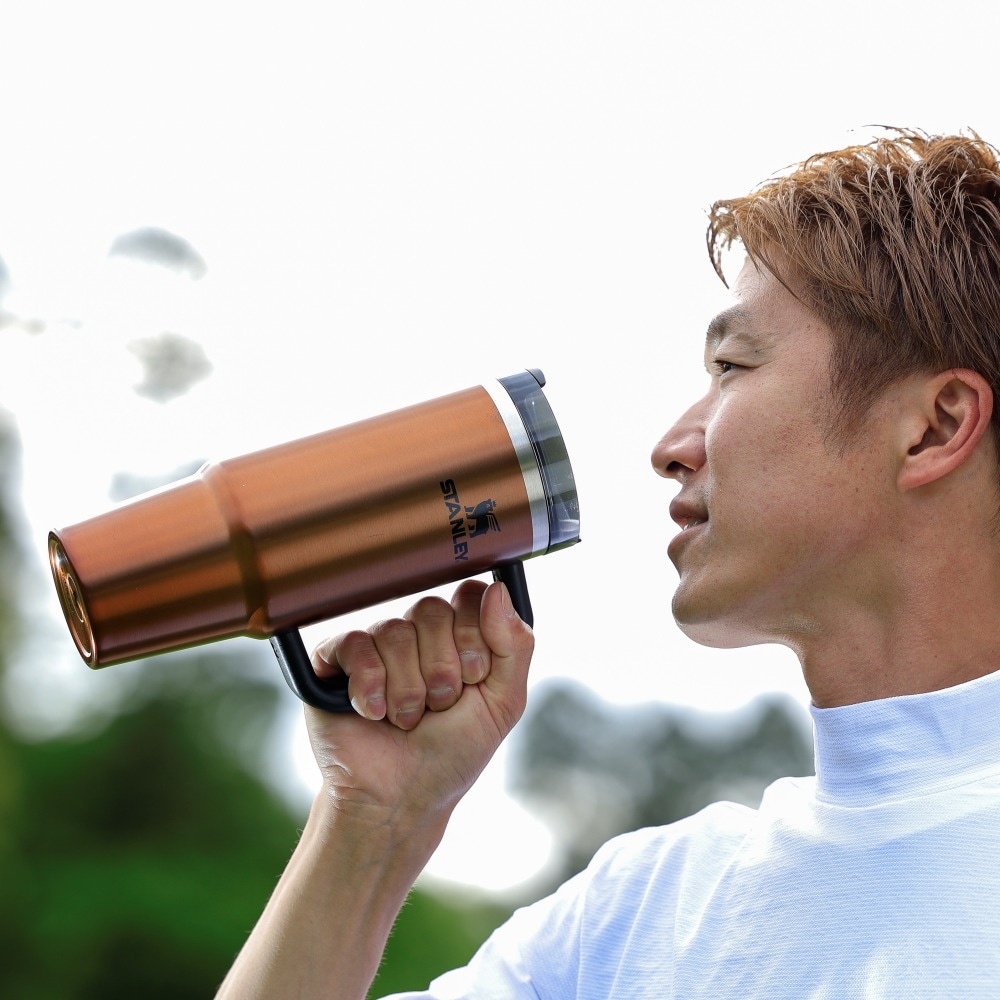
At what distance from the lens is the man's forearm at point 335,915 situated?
1.95 metres

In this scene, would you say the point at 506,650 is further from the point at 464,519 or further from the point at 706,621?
the point at 706,621

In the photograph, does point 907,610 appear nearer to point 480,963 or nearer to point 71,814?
point 480,963

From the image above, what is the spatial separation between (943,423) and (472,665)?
916 millimetres

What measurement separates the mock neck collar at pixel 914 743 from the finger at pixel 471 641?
612 mm

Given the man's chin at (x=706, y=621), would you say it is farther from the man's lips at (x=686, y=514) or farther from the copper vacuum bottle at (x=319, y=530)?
the copper vacuum bottle at (x=319, y=530)

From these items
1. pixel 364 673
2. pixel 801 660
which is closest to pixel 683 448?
pixel 801 660

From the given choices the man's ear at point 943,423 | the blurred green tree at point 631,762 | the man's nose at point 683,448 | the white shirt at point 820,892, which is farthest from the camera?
the blurred green tree at point 631,762

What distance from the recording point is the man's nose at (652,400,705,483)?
216cm

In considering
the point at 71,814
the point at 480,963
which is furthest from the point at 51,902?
the point at 480,963

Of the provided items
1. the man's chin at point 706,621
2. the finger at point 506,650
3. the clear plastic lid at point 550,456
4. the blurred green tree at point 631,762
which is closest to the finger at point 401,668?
the finger at point 506,650

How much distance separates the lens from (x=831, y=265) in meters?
2.15

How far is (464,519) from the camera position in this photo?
1895 millimetres

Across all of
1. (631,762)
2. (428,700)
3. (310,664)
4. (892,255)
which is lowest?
(631,762)

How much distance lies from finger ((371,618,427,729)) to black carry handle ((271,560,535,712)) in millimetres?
96
